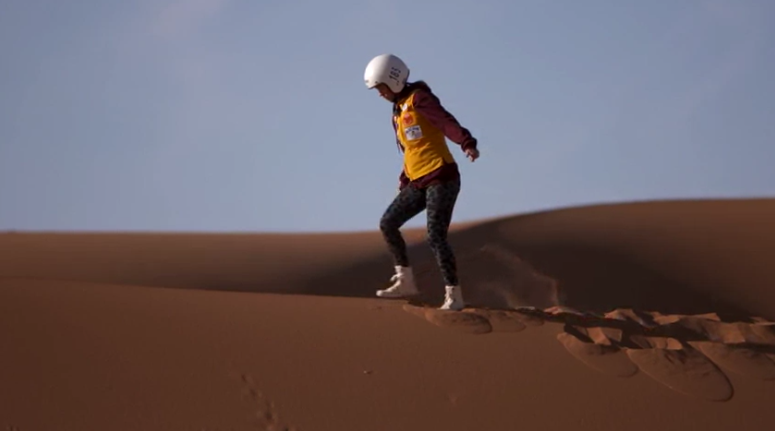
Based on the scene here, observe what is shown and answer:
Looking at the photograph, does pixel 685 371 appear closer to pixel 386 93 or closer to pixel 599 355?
pixel 599 355

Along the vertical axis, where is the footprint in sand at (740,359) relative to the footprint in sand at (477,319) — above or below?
below

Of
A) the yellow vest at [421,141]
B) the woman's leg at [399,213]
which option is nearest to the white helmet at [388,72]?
the yellow vest at [421,141]

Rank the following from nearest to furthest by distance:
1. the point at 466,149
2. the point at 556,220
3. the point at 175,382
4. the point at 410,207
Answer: the point at 175,382 → the point at 466,149 → the point at 410,207 → the point at 556,220

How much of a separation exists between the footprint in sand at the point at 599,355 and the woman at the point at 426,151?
0.78 meters

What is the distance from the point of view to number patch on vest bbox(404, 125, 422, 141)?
6367 mm

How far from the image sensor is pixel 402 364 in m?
5.33

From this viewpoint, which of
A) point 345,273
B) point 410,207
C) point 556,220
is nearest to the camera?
point 410,207

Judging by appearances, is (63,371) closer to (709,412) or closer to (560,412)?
(560,412)

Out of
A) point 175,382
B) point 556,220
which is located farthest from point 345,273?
point 175,382

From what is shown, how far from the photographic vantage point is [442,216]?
630cm

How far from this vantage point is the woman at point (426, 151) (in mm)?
6297

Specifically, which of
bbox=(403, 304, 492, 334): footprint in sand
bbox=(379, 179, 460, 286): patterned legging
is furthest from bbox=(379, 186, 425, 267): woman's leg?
bbox=(403, 304, 492, 334): footprint in sand

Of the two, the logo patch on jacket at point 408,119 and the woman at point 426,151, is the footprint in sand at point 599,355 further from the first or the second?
the logo patch on jacket at point 408,119

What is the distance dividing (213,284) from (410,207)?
4647mm
